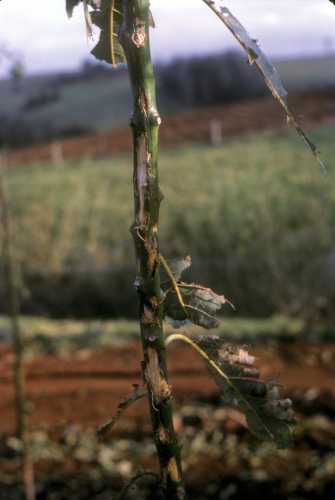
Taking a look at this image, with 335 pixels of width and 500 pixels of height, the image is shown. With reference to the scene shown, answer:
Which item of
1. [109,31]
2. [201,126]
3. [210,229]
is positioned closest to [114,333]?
[210,229]

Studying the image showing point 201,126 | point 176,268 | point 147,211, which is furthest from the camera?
point 201,126

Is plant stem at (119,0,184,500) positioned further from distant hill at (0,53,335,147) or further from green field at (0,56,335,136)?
distant hill at (0,53,335,147)

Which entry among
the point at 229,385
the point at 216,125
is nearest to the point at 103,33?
the point at 229,385

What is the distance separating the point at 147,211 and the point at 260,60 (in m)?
0.25

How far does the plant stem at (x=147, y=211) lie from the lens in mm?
1081

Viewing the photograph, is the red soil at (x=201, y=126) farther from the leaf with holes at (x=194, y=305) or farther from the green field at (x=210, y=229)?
the leaf with holes at (x=194, y=305)

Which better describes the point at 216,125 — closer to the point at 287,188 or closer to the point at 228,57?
the point at 228,57

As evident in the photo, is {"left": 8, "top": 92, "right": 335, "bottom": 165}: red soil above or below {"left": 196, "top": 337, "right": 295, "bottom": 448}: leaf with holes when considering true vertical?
above

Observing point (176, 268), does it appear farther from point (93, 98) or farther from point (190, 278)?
point (93, 98)

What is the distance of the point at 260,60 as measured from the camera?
1145mm

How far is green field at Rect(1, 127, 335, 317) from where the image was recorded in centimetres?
978

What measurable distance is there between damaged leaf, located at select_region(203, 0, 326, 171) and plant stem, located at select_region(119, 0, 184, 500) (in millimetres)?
104

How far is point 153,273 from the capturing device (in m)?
1.12

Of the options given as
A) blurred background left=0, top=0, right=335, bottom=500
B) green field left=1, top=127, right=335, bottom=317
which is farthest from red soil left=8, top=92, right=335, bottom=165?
green field left=1, top=127, right=335, bottom=317
